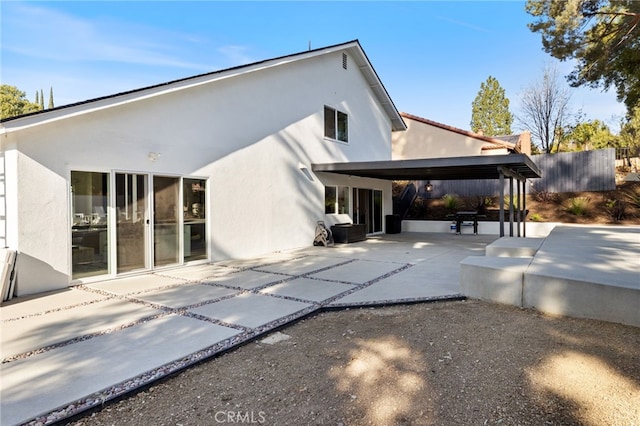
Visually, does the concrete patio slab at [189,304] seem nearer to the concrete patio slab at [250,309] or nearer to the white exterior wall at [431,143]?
the concrete patio slab at [250,309]

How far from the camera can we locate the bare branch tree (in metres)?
23.8

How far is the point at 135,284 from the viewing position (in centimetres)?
652

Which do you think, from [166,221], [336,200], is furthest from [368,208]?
[166,221]

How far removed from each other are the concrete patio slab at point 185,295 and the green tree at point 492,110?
114 ft

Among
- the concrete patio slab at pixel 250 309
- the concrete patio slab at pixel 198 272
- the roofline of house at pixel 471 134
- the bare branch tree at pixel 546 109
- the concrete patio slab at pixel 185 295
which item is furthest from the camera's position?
the bare branch tree at pixel 546 109

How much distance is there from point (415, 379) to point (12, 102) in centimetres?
3384

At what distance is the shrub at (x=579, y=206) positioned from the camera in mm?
14875

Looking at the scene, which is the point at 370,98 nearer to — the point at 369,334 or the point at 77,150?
the point at 77,150

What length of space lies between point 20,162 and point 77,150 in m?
0.86

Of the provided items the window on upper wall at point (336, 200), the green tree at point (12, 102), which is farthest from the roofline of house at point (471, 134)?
the green tree at point (12, 102)

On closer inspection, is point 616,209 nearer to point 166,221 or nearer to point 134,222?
point 166,221

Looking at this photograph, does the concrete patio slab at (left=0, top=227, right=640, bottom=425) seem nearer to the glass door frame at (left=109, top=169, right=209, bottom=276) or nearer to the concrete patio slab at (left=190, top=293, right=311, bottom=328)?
the concrete patio slab at (left=190, top=293, right=311, bottom=328)

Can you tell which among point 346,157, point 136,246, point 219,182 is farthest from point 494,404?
point 346,157

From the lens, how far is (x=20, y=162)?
18.6ft
